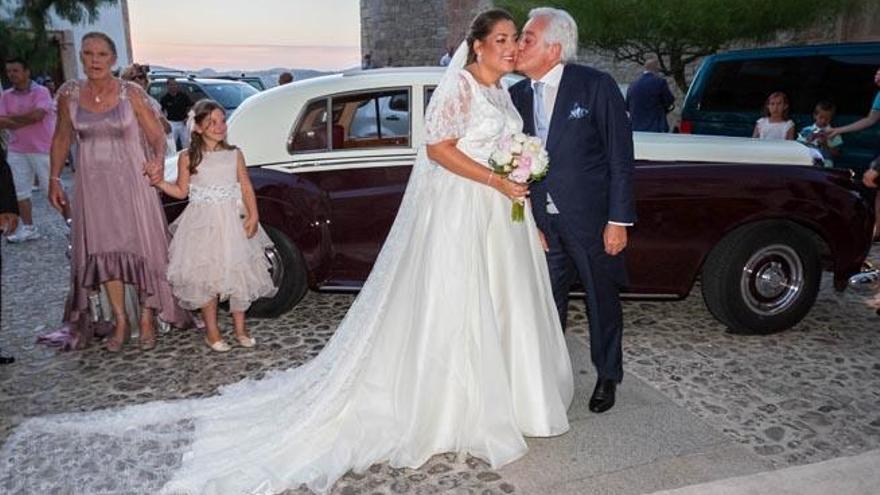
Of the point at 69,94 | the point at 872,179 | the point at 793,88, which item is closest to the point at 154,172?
the point at 69,94

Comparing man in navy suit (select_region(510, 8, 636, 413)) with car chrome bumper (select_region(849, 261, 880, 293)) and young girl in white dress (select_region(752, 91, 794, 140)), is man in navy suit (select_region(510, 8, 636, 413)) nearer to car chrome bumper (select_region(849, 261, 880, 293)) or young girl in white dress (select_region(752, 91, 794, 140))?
car chrome bumper (select_region(849, 261, 880, 293))

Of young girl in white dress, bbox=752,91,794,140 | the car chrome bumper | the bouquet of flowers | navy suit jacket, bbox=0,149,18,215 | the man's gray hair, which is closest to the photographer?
the bouquet of flowers

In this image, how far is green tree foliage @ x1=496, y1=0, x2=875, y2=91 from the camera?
15750 mm

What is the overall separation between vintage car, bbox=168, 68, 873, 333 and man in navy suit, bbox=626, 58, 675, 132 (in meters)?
5.13

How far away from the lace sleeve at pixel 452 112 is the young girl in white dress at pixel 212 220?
1.82m

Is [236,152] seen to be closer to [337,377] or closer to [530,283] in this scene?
[337,377]

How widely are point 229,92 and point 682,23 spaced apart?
33.7 ft

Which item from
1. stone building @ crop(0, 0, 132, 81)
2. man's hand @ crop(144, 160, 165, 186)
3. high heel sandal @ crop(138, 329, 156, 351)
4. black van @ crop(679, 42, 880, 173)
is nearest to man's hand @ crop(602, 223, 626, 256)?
man's hand @ crop(144, 160, 165, 186)

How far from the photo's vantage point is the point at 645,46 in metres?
17.7

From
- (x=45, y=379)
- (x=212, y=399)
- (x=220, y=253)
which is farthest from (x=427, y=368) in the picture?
(x=45, y=379)

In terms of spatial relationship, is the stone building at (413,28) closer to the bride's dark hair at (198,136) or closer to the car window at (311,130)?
the car window at (311,130)

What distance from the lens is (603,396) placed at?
3889 mm

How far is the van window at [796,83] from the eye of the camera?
7812mm

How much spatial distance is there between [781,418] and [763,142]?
2299 millimetres
